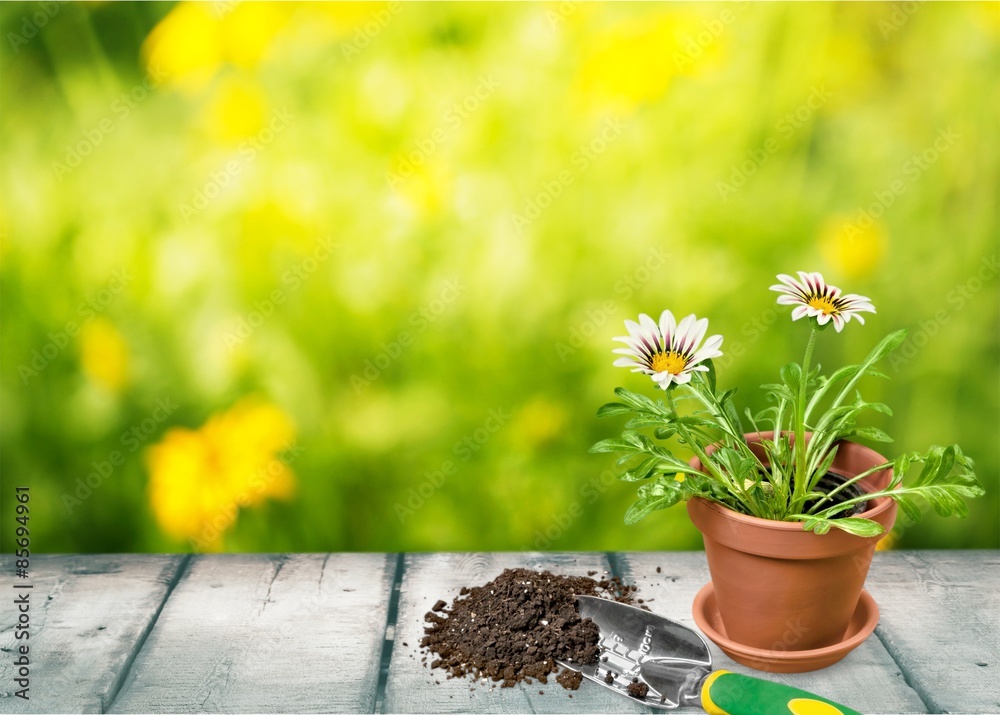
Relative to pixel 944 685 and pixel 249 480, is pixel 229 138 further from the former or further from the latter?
pixel 944 685

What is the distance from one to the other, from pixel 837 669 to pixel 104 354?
39.9 inches

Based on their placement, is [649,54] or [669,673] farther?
[649,54]

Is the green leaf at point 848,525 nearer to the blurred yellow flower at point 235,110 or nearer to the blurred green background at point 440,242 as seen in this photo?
the blurred green background at point 440,242

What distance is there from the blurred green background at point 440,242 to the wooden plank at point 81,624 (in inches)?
2.6

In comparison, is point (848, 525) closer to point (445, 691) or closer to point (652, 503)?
point (652, 503)

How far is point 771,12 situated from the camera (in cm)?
123

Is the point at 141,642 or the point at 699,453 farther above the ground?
the point at 699,453

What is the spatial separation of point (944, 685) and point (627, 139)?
746 mm

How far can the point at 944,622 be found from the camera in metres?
1.15

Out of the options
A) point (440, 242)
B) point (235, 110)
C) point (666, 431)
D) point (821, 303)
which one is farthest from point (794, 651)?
point (235, 110)

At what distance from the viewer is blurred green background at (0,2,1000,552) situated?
4.06 feet

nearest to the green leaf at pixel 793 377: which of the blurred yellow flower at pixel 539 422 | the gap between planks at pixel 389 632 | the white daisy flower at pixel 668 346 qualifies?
the white daisy flower at pixel 668 346

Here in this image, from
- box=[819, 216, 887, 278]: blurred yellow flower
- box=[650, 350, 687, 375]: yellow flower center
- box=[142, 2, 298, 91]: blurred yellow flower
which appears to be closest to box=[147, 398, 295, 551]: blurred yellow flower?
box=[142, 2, 298, 91]: blurred yellow flower

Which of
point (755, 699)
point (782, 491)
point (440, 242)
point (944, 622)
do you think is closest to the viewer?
point (755, 699)
